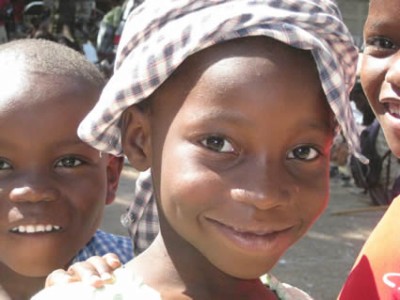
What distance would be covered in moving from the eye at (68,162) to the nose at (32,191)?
0.07m

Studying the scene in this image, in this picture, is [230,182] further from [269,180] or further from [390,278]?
[390,278]

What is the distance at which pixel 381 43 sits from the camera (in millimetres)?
1831

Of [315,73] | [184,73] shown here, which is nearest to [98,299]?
[184,73]

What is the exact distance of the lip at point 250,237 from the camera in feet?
4.57

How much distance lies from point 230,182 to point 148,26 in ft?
1.21

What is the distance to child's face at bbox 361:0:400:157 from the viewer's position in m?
1.78

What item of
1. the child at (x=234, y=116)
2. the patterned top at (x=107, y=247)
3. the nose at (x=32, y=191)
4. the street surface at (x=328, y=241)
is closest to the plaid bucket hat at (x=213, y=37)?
the child at (x=234, y=116)

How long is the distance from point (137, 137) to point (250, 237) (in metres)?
0.35

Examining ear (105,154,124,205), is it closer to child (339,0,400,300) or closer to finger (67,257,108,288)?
finger (67,257,108,288)

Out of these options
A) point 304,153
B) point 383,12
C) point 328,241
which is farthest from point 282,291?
point 328,241

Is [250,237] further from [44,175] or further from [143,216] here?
[44,175]

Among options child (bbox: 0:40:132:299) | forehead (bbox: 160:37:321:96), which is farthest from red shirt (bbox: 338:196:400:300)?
child (bbox: 0:40:132:299)

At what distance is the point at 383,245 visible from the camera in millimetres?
1669

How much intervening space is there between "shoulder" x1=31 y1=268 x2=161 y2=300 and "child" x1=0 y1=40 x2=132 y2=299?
0.44 meters
